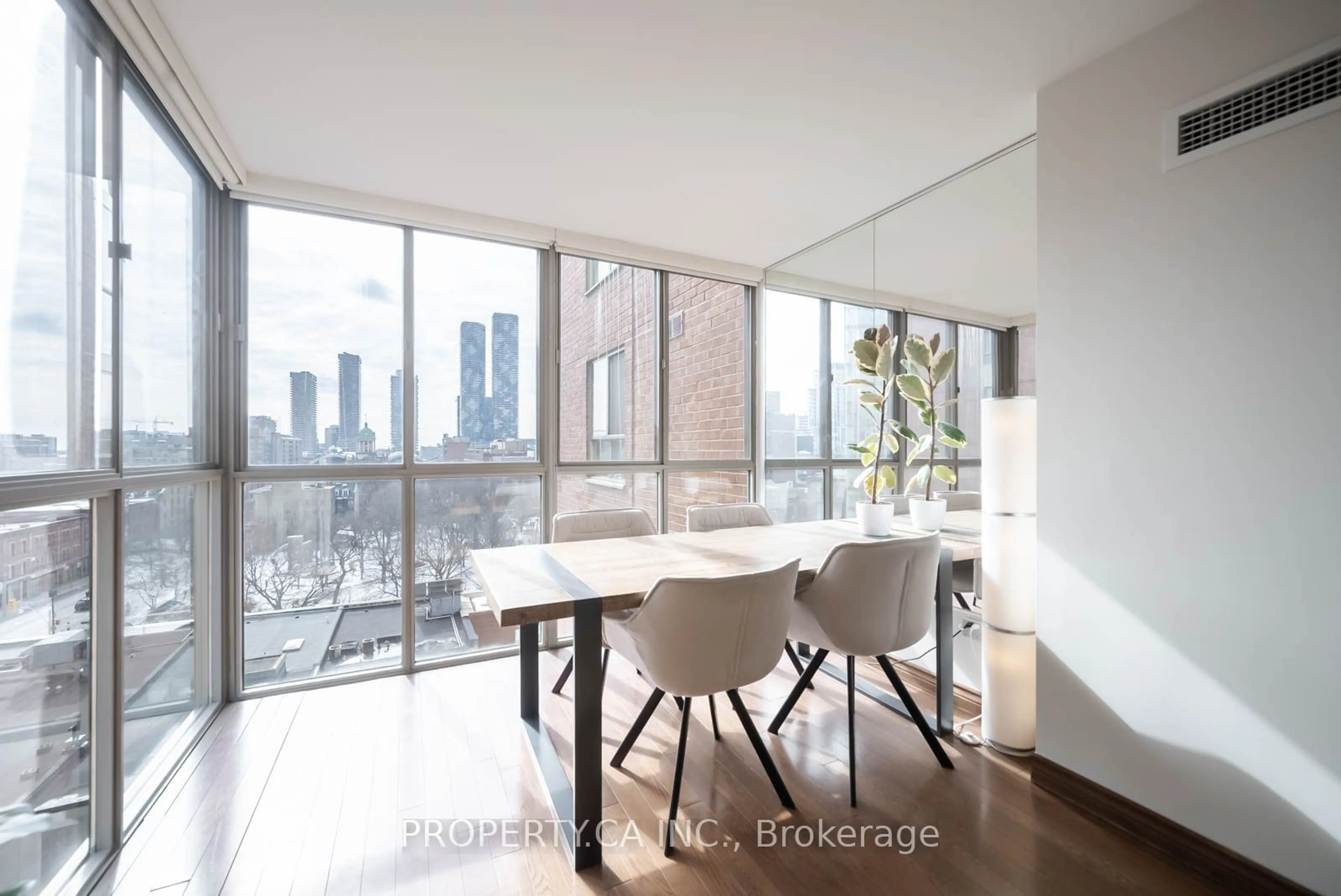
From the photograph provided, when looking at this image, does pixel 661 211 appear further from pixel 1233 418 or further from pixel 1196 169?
pixel 1233 418

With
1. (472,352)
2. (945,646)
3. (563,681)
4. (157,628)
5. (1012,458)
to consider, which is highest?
(472,352)

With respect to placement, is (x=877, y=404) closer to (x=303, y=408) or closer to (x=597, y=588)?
(x=597, y=588)

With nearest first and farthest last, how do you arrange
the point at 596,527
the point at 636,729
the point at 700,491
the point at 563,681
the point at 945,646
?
the point at 636,729, the point at 945,646, the point at 563,681, the point at 596,527, the point at 700,491

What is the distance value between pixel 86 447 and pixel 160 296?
812mm

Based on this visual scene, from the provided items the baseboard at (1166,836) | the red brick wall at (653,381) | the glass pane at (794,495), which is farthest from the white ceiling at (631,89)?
the baseboard at (1166,836)

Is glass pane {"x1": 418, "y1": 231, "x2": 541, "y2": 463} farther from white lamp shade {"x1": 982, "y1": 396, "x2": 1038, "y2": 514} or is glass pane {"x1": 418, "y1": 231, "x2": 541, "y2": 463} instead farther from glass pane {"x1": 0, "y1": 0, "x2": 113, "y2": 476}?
white lamp shade {"x1": 982, "y1": 396, "x2": 1038, "y2": 514}

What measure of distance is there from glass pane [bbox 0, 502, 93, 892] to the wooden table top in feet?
3.51

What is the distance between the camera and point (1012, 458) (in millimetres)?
2217

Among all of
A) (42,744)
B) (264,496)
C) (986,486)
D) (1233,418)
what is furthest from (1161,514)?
(264,496)

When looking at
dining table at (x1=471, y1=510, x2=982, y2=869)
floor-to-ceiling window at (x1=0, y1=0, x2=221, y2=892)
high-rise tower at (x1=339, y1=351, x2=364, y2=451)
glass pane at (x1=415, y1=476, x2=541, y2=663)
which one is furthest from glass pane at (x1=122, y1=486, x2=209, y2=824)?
dining table at (x1=471, y1=510, x2=982, y2=869)

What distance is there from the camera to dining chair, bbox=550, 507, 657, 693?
2.65 metres

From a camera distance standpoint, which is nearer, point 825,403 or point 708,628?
point 708,628

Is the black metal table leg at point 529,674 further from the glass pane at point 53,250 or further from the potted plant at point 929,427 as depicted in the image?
the potted plant at point 929,427

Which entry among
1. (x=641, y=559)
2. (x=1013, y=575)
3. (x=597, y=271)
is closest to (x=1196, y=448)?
(x=1013, y=575)
